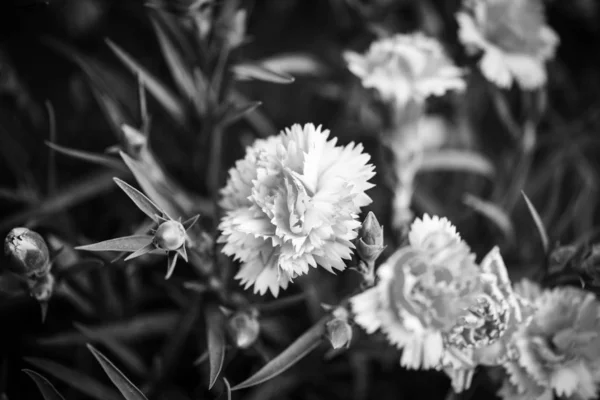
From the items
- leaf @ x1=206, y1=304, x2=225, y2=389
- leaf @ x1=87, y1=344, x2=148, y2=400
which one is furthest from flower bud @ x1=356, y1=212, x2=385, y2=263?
leaf @ x1=87, y1=344, x2=148, y2=400

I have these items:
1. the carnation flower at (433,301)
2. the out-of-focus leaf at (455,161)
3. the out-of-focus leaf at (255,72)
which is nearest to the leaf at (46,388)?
the carnation flower at (433,301)

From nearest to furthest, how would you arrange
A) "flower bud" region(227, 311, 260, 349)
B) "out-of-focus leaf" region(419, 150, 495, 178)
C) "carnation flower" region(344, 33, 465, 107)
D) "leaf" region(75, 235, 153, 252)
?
1. "leaf" region(75, 235, 153, 252)
2. "flower bud" region(227, 311, 260, 349)
3. "carnation flower" region(344, 33, 465, 107)
4. "out-of-focus leaf" region(419, 150, 495, 178)

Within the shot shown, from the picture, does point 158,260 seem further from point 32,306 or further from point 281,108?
point 281,108

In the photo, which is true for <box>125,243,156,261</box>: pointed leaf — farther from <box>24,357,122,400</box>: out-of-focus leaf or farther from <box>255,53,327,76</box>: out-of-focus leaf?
<box>255,53,327,76</box>: out-of-focus leaf

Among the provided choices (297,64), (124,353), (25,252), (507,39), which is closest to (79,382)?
(124,353)

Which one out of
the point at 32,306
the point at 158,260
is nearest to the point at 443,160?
the point at 158,260

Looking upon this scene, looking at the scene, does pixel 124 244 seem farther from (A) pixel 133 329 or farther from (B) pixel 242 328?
(A) pixel 133 329

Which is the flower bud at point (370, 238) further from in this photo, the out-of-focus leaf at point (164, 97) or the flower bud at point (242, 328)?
the out-of-focus leaf at point (164, 97)
